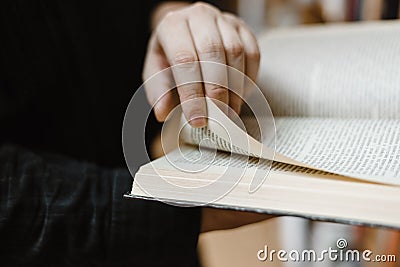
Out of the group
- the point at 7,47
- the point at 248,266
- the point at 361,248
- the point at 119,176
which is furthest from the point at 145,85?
the point at 361,248

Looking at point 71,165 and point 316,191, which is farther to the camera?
point 71,165

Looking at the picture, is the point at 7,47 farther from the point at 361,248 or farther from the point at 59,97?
the point at 361,248

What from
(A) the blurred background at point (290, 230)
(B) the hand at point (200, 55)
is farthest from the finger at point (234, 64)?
(A) the blurred background at point (290, 230)

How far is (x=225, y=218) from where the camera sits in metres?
0.39

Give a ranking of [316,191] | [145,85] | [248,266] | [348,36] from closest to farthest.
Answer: [316,191]
[145,85]
[348,36]
[248,266]

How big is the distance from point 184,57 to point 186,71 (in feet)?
0.04

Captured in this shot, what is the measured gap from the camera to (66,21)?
0.56 m

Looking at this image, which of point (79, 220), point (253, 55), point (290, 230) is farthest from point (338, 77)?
point (290, 230)

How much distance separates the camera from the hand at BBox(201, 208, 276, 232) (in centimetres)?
38

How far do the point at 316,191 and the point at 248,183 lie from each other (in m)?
0.04

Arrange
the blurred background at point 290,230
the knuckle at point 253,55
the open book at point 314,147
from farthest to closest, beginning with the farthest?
the blurred background at point 290,230 < the knuckle at point 253,55 < the open book at point 314,147

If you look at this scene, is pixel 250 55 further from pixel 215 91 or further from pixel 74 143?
pixel 74 143

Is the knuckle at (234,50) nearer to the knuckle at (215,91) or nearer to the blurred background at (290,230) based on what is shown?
the knuckle at (215,91)

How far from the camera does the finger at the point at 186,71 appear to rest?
1.11 ft
